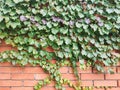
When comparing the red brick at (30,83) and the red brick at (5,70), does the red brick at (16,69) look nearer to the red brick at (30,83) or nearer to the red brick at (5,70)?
the red brick at (5,70)

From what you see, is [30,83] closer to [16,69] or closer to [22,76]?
[22,76]

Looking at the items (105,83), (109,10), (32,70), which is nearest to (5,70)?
(32,70)

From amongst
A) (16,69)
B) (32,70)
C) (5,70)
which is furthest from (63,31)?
(5,70)

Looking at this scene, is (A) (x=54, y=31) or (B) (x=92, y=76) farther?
(B) (x=92, y=76)

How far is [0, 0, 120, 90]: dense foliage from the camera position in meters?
3.17

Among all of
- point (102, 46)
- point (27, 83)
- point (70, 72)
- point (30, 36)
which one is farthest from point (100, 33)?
point (27, 83)

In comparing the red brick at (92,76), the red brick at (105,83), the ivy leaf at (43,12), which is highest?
the ivy leaf at (43,12)

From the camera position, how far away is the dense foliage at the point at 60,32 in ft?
10.4

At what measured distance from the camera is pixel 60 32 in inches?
126

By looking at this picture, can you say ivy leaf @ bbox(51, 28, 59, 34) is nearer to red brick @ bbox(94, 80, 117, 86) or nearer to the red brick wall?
the red brick wall

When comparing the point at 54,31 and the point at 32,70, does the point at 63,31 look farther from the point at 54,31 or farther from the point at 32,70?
the point at 32,70

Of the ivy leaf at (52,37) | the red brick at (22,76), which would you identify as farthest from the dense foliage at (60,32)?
the red brick at (22,76)

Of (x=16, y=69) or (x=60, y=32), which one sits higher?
(x=60, y=32)

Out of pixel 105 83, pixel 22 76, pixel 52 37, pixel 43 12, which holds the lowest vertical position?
pixel 105 83
